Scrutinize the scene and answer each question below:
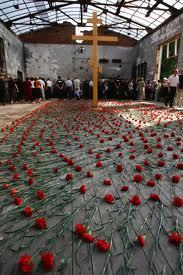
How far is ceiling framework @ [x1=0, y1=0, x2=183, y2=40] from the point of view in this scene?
12.9 metres

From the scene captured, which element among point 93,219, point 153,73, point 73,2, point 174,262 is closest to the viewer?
point 174,262

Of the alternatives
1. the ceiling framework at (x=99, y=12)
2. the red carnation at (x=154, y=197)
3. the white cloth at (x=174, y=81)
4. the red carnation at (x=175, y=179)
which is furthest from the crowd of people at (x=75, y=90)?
the red carnation at (x=154, y=197)

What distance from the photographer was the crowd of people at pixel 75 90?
40.4 feet

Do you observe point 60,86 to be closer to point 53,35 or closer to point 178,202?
point 53,35

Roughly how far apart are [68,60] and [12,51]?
18.4ft

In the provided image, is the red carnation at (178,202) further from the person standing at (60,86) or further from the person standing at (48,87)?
the person standing at (48,87)

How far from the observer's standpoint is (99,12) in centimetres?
1559

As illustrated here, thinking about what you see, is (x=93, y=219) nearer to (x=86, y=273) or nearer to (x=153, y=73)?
(x=86, y=273)

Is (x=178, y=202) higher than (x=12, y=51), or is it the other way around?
(x=12, y=51)

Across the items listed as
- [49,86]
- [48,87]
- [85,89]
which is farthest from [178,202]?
[85,89]

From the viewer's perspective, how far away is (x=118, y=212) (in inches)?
65.3

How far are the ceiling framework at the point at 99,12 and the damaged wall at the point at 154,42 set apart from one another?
484mm

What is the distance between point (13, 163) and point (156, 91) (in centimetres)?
1332

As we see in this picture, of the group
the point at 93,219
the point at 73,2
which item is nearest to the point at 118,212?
the point at 93,219
